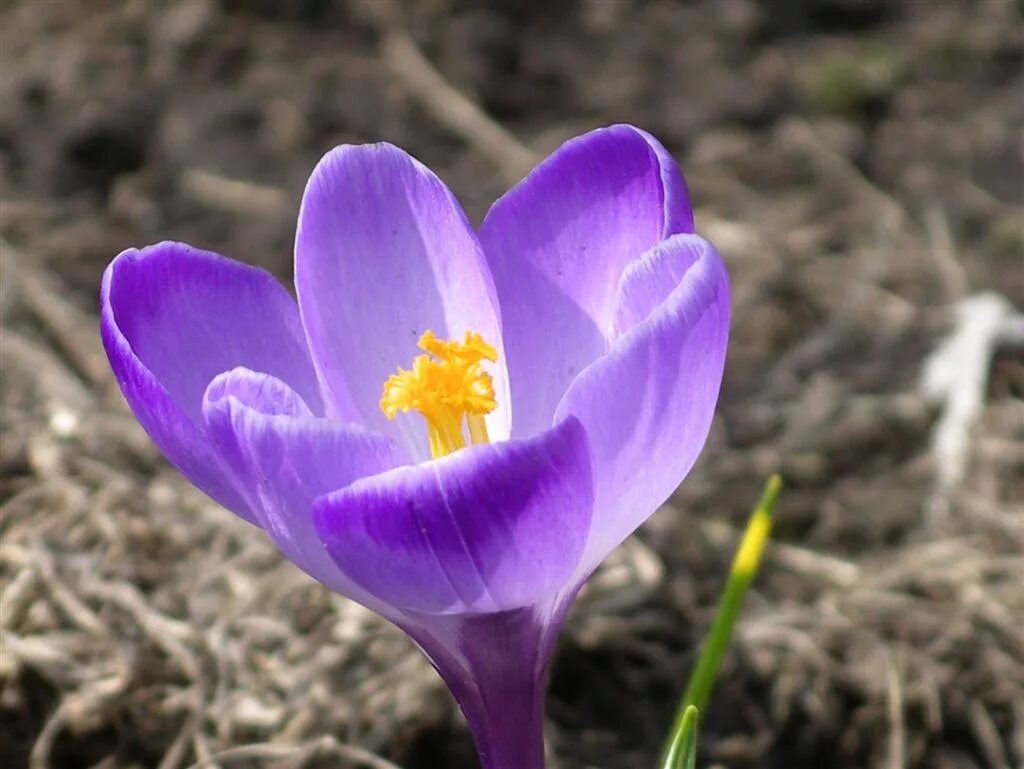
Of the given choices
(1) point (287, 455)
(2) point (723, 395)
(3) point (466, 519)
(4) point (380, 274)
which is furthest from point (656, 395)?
(2) point (723, 395)

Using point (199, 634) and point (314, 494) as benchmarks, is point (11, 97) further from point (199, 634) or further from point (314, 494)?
point (314, 494)

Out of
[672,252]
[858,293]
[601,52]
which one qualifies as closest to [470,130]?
[601,52]

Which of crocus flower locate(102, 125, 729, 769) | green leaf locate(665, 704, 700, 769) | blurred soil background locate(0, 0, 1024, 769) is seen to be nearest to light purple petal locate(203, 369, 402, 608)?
crocus flower locate(102, 125, 729, 769)

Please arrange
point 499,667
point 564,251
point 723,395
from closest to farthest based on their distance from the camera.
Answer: point 499,667 → point 564,251 → point 723,395

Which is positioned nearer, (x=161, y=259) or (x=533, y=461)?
(x=533, y=461)

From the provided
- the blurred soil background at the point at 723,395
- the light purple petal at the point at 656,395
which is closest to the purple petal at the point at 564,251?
Answer: the light purple petal at the point at 656,395

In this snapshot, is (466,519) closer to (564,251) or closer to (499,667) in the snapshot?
(499,667)
